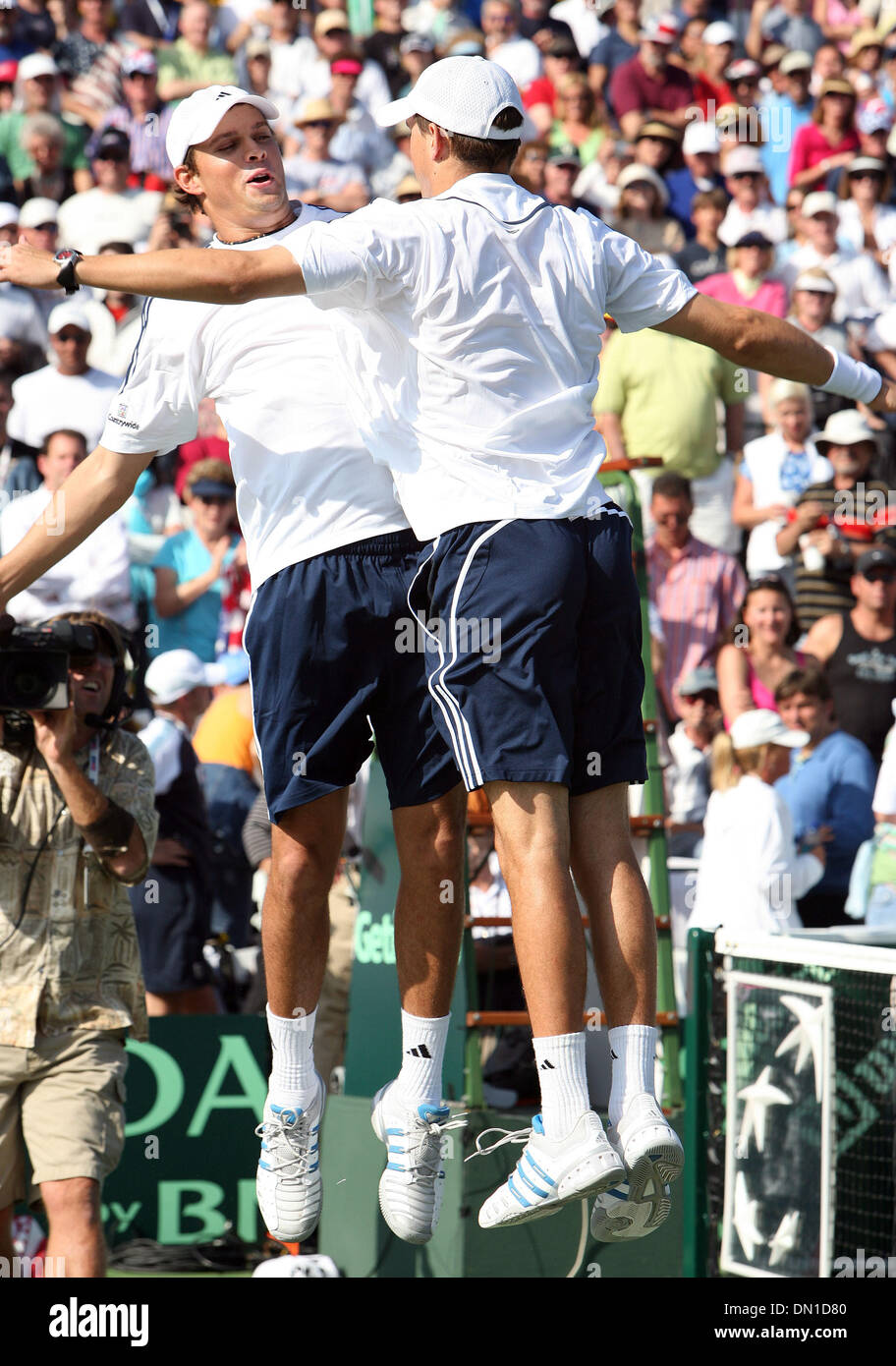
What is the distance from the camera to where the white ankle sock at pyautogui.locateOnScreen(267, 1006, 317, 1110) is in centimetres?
488

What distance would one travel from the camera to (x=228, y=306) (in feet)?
15.7

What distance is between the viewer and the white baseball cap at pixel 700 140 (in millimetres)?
12788

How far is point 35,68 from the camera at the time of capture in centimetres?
1216

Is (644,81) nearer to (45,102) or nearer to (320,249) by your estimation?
(45,102)

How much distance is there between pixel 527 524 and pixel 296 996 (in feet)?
4.95

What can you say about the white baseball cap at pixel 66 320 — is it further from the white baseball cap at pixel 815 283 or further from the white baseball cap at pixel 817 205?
the white baseball cap at pixel 817 205

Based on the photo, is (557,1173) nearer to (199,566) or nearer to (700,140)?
(199,566)

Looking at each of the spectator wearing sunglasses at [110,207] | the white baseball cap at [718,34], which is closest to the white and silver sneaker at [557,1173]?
the spectator wearing sunglasses at [110,207]

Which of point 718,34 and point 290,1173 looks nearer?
point 290,1173

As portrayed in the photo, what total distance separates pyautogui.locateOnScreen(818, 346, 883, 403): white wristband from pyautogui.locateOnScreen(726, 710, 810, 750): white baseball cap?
361cm

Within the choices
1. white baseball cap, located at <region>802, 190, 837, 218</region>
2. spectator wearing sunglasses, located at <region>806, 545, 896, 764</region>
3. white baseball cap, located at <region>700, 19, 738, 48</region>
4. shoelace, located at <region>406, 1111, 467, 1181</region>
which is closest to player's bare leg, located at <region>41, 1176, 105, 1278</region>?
shoelace, located at <region>406, 1111, 467, 1181</region>

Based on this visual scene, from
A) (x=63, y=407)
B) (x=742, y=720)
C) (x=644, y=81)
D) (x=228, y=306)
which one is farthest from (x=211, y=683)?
(x=644, y=81)

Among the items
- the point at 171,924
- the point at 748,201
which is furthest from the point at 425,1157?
the point at 748,201

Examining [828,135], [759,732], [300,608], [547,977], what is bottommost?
[547,977]
